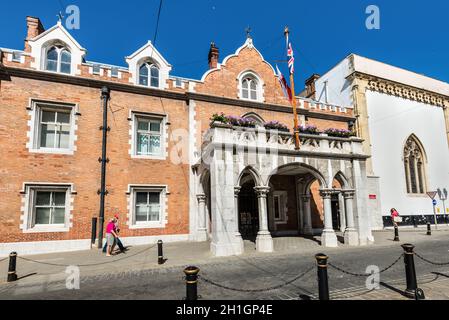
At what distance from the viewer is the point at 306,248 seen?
38.0 feet

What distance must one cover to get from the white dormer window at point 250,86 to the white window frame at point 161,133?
18.4 ft

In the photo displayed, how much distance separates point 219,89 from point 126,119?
599 centimetres

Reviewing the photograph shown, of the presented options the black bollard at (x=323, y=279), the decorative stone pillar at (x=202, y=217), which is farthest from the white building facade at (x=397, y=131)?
the black bollard at (x=323, y=279)

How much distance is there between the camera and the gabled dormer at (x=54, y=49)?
1331 centimetres

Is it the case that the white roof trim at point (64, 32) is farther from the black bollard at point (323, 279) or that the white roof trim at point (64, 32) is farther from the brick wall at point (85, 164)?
the black bollard at point (323, 279)

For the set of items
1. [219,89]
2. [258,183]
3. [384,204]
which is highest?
[219,89]

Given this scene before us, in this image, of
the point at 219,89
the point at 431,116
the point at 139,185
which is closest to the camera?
the point at 139,185

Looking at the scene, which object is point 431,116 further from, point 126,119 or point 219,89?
point 126,119

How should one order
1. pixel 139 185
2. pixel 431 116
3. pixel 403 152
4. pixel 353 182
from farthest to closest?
pixel 431 116, pixel 403 152, pixel 139 185, pixel 353 182

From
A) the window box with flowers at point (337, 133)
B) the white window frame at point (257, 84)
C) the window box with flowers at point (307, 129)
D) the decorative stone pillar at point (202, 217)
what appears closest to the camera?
the window box with flowers at point (307, 129)

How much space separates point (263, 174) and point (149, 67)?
31.5 ft

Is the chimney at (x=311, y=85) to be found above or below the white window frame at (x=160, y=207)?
above

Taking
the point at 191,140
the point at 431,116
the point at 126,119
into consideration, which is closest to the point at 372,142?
the point at 431,116

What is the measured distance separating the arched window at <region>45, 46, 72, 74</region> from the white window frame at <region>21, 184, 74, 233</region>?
6.06m
